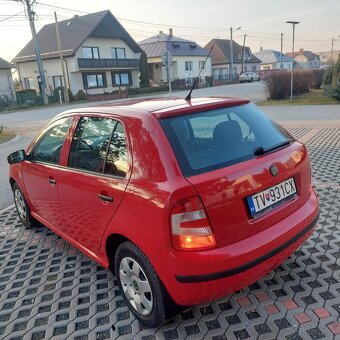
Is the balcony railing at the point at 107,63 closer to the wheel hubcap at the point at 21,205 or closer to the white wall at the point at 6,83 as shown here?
the white wall at the point at 6,83

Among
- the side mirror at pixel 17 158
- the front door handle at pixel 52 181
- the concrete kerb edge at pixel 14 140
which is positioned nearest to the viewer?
the front door handle at pixel 52 181

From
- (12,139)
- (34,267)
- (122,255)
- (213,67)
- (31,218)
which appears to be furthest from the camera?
(213,67)

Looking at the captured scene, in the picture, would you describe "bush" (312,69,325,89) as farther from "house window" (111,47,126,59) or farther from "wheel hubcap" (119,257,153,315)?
"house window" (111,47,126,59)

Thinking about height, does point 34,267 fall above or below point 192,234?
below

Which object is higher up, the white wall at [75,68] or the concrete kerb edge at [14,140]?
the white wall at [75,68]

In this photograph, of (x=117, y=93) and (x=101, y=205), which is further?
(x=117, y=93)

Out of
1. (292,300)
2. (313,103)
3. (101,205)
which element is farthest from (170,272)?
(313,103)

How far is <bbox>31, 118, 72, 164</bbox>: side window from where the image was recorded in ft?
11.3

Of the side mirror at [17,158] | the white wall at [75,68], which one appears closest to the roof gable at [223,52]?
the white wall at [75,68]

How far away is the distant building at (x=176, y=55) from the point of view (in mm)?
52031

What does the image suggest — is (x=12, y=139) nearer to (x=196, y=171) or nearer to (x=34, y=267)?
(x=34, y=267)

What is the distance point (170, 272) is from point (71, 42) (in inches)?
1621

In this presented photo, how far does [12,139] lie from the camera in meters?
12.6

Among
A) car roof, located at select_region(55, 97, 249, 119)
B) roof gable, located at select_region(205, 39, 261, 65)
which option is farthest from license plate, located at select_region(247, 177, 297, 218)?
roof gable, located at select_region(205, 39, 261, 65)
